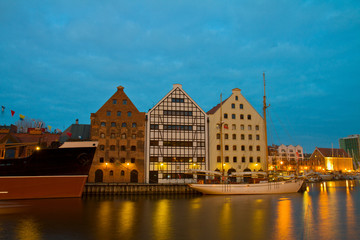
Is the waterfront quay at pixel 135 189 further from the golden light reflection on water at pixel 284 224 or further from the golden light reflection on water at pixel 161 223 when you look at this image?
the golden light reflection on water at pixel 284 224

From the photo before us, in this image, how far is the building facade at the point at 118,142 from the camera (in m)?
50.5

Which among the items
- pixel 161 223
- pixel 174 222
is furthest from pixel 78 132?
pixel 174 222

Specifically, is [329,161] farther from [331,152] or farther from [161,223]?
[161,223]

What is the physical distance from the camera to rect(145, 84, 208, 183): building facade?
5241 centimetres

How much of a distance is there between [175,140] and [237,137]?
1291 cm

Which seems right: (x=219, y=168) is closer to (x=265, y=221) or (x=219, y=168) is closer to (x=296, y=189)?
(x=296, y=189)

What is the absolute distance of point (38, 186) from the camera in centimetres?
3434

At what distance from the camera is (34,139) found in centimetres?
4844

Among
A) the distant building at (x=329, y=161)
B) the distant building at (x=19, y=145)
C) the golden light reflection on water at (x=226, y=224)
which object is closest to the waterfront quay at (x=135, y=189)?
the distant building at (x=19, y=145)

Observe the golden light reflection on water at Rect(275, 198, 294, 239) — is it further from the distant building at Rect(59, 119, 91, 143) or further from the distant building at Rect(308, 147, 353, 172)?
the distant building at Rect(308, 147, 353, 172)

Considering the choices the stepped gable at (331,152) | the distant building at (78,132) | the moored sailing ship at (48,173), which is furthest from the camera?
the stepped gable at (331,152)

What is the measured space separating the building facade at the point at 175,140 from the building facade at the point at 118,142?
183cm

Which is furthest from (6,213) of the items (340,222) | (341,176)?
(341,176)

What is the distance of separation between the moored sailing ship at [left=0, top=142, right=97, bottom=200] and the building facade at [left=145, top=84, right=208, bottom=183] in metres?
17.6
